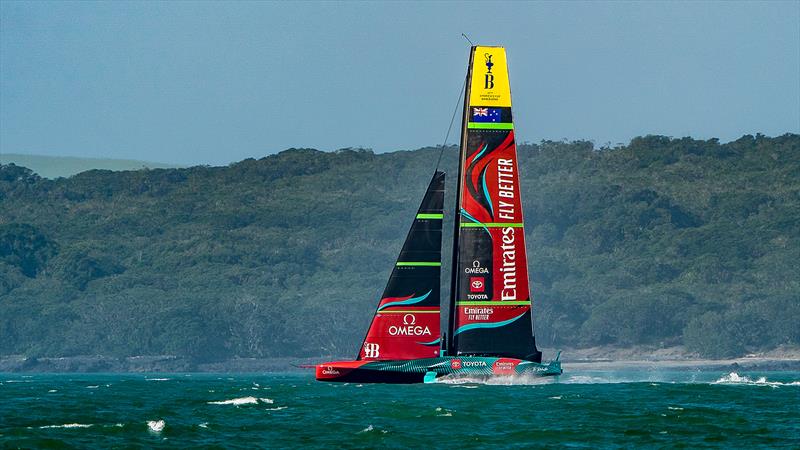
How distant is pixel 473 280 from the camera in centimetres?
7044

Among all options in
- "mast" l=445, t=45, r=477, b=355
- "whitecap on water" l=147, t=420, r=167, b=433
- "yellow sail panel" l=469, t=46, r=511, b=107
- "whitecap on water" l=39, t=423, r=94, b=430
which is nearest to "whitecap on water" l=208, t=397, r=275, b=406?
"mast" l=445, t=45, r=477, b=355

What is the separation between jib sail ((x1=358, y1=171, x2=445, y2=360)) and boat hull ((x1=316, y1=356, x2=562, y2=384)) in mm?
592

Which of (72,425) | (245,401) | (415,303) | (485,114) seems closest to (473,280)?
(415,303)

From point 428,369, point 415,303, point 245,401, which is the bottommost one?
point 245,401

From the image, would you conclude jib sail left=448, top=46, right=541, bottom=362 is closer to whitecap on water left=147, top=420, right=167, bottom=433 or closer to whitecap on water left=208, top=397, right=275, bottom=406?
whitecap on water left=208, top=397, right=275, bottom=406

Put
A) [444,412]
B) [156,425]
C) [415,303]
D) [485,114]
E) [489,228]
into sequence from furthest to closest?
[415,303]
[485,114]
[489,228]
[444,412]
[156,425]

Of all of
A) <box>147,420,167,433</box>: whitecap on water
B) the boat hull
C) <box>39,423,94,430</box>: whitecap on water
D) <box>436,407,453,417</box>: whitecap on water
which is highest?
the boat hull

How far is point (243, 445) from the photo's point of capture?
48.0 metres

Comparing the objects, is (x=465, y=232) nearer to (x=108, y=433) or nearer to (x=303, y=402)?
(x=303, y=402)

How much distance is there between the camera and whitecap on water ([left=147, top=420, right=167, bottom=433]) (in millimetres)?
52269

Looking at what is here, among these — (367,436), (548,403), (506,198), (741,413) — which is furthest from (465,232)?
(367,436)

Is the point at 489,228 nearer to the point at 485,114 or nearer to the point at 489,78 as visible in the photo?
the point at 485,114

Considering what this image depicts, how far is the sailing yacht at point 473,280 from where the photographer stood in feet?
229

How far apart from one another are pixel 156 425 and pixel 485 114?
910 inches
